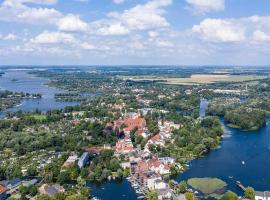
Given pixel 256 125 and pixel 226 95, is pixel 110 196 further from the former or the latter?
pixel 226 95

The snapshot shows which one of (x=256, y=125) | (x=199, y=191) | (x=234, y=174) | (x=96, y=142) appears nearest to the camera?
(x=199, y=191)

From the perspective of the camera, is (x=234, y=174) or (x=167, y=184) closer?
(x=167, y=184)

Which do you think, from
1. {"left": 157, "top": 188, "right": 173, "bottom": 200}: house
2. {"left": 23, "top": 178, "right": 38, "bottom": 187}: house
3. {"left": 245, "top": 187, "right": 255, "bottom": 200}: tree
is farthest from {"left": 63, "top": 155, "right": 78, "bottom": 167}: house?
{"left": 245, "top": 187, "right": 255, "bottom": 200}: tree

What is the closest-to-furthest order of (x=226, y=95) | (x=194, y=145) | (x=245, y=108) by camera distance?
(x=194, y=145) → (x=245, y=108) → (x=226, y=95)

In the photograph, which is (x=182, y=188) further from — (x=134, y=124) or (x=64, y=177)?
(x=134, y=124)

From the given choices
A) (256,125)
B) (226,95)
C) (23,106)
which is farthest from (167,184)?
(226,95)

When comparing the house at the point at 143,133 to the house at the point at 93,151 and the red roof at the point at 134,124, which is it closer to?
the red roof at the point at 134,124
